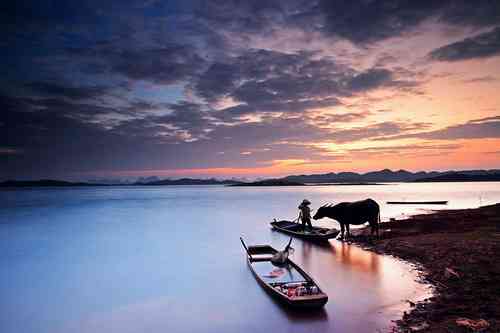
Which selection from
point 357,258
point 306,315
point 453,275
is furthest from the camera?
point 357,258

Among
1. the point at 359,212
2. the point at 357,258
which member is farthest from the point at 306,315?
the point at 359,212

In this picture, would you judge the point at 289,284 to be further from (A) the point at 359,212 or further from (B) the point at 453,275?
(A) the point at 359,212

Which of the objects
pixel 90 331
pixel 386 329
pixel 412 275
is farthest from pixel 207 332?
pixel 412 275

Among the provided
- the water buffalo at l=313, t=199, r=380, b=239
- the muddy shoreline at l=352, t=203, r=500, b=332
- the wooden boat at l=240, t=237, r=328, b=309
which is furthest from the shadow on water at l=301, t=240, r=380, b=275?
the wooden boat at l=240, t=237, r=328, b=309

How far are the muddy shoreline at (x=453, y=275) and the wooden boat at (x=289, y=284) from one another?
2.26 m

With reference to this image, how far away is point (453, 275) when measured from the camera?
1182cm

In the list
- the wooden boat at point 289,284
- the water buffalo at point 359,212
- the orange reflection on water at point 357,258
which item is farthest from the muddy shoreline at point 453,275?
the wooden boat at point 289,284

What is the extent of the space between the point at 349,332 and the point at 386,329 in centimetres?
93

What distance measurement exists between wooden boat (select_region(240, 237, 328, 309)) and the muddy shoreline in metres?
2.26

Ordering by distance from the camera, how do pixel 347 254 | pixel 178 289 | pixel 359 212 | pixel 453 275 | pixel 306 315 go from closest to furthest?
pixel 306 315, pixel 453 275, pixel 178 289, pixel 347 254, pixel 359 212

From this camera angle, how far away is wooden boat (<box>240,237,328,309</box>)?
962 cm

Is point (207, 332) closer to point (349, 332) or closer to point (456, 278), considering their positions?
point (349, 332)

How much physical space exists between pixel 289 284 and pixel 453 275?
5.71 meters

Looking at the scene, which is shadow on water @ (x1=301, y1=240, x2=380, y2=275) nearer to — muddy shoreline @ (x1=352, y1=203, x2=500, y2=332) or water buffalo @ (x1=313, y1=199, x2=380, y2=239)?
muddy shoreline @ (x1=352, y1=203, x2=500, y2=332)
